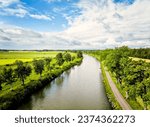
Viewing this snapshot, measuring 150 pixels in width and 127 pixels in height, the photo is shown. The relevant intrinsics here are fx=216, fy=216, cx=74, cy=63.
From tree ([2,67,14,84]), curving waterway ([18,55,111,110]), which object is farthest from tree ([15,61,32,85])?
curving waterway ([18,55,111,110])

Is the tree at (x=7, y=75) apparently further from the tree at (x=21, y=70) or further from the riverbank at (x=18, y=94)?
the riverbank at (x=18, y=94)

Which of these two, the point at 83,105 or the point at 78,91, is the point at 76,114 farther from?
the point at 78,91

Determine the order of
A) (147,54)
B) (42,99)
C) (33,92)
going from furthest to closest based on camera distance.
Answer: (147,54), (33,92), (42,99)

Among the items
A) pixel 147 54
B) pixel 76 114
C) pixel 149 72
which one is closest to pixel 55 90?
pixel 149 72

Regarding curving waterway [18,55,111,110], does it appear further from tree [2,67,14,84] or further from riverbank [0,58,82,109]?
tree [2,67,14,84]

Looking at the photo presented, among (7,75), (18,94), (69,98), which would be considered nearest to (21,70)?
(7,75)

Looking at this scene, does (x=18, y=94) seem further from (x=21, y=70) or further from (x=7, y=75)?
(x=21, y=70)

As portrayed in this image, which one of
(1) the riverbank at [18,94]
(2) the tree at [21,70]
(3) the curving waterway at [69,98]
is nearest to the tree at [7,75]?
(2) the tree at [21,70]

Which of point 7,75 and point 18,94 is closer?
point 18,94

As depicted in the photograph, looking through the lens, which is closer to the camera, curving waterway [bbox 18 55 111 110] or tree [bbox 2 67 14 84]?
curving waterway [bbox 18 55 111 110]

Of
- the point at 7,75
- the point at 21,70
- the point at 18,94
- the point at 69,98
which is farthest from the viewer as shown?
the point at 21,70

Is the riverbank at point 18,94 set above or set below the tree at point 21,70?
below
